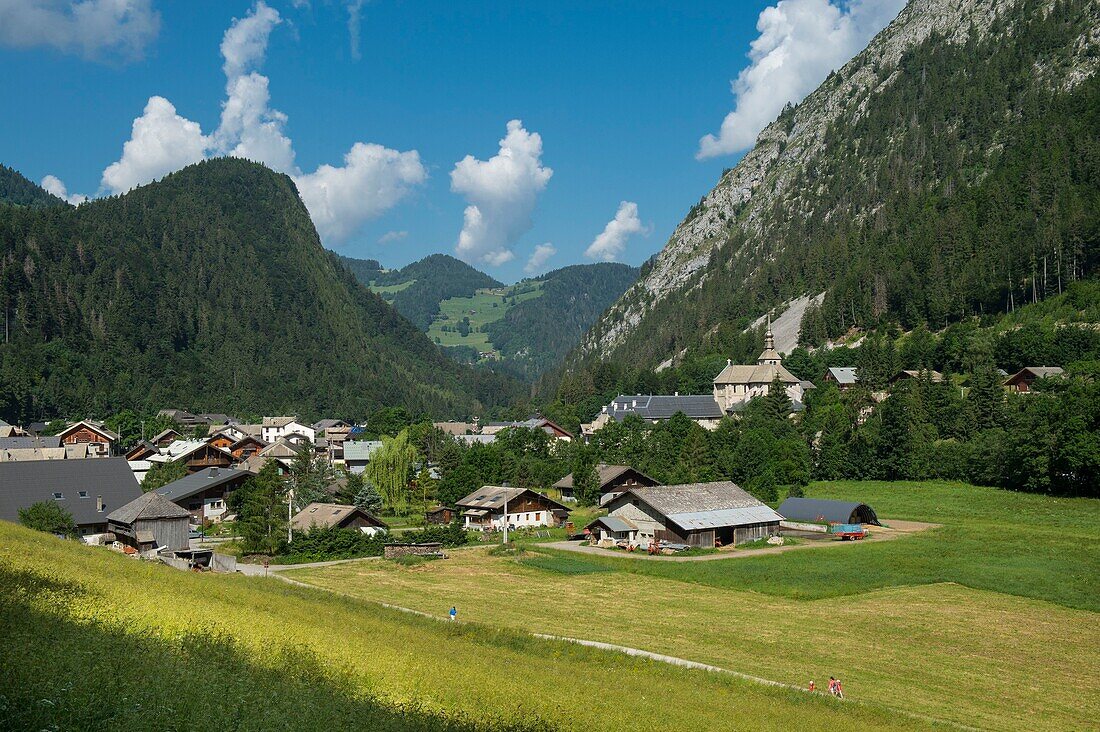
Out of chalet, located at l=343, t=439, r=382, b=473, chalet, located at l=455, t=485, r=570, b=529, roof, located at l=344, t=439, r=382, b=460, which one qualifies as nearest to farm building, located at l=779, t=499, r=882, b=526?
A: chalet, located at l=455, t=485, r=570, b=529

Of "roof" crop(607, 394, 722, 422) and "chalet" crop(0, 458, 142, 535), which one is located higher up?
"roof" crop(607, 394, 722, 422)

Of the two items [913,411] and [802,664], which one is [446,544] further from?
[913,411]

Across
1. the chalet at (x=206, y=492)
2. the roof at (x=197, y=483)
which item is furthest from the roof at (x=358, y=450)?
the chalet at (x=206, y=492)

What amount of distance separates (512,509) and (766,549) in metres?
23.1

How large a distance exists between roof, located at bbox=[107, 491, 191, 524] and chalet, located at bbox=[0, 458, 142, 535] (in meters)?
2.05

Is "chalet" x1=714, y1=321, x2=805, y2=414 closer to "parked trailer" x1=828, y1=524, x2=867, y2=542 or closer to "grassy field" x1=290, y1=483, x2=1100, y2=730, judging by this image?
"parked trailer" x1=828, y1=524, x2=867, y2=542

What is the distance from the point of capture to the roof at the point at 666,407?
406 feet

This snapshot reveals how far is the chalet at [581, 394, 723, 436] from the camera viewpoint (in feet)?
404

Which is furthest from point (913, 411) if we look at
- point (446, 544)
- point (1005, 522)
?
point (446, 544)

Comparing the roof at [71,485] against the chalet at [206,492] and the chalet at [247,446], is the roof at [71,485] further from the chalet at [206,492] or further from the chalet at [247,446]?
the chalet at [247,446]

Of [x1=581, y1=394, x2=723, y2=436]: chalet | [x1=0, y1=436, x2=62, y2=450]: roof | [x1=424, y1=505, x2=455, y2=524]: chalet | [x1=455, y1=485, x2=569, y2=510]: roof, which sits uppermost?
[x1=581, y1=394, x2=723, y2=436]: chalet

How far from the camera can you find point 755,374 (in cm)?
12925

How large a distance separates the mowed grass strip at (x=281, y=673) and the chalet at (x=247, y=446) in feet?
293

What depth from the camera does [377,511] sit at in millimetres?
80000
